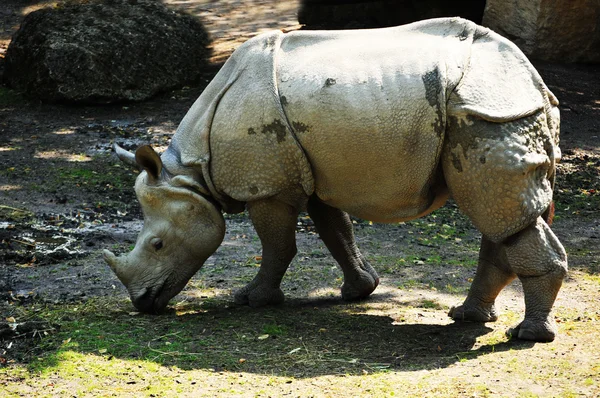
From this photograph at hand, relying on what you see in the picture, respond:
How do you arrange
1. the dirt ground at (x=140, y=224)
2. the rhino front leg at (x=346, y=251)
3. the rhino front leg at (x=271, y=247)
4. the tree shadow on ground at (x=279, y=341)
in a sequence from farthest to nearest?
the dirt ground at (x=140, y=224) → the rhino front leg at (x=346, y=251) → the rhino front leg at (x=271, y=247) → the tree shadow on ground at (x=279, y=341)

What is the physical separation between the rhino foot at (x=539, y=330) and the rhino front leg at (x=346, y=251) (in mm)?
1600

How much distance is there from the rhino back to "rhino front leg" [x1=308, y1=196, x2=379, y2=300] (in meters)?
0.83

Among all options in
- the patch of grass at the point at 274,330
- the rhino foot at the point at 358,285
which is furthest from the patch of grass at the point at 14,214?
the patch of grass at the point at 274,330

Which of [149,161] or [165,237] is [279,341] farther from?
[149,161]

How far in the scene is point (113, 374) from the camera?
5.51 metres

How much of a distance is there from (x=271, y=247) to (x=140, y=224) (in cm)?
325

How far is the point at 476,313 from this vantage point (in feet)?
22.1

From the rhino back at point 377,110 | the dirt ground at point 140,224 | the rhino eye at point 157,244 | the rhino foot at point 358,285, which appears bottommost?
the dirt ground at point 140,224

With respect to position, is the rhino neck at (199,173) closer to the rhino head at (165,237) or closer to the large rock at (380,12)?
the rhino head at (165,237)

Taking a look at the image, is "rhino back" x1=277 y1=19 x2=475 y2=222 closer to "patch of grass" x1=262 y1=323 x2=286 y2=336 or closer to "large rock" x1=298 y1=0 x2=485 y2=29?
"patch of grass" x1=262 y1=323 x2=286 y2=336

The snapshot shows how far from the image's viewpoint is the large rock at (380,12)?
15.7 m

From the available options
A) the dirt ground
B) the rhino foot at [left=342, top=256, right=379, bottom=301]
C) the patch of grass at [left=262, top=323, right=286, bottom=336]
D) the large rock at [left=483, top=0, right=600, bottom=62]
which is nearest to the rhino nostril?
the dirt ground

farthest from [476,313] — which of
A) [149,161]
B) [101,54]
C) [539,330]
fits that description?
[101,54]

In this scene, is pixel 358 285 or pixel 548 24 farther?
pixel 548 24
